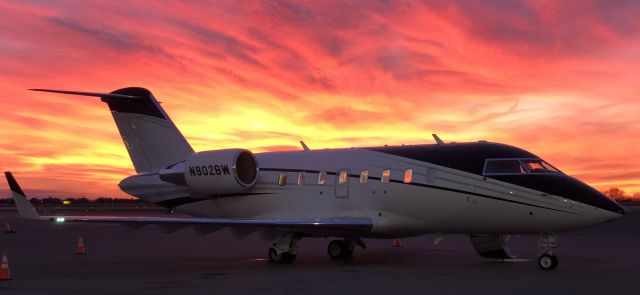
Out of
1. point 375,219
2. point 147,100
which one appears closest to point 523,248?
point 375,219

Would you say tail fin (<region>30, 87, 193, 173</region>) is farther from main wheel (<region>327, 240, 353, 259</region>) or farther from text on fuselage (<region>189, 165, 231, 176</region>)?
main wheel (<region>327, 240, 353, 259</region>)

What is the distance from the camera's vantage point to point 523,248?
23984mm

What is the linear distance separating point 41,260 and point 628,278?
591 inches

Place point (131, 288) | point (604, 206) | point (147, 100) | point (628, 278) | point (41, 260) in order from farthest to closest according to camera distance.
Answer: point (147, 100)
point (41, 260)
point (604, 206)
point (628, 278)
point (131, 288)

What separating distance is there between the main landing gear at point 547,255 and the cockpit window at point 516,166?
4.95ft

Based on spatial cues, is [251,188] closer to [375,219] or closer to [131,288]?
[375,219]

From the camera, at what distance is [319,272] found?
52.8 ft

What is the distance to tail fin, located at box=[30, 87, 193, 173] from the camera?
2214cm

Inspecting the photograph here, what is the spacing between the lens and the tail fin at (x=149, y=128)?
72.6 feet

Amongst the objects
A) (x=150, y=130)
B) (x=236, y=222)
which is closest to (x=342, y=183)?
(x=236, y=222)

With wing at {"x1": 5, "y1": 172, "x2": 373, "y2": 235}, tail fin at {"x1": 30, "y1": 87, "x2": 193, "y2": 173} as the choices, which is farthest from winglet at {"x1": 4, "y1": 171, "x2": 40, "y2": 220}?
tail fin at {"x1": 30, "y1": 87, "x2": 193, "y2": 173}

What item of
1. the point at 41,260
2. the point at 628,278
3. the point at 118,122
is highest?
the point at 118,122

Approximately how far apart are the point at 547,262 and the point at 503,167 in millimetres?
2352

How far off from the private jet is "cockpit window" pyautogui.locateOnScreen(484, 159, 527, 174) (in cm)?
2
